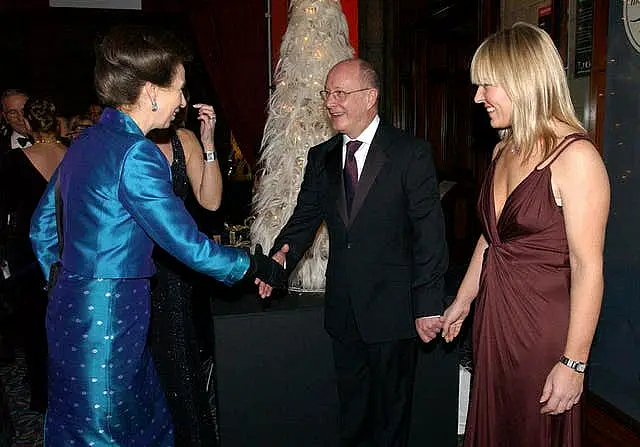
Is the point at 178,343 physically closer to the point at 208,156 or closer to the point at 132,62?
the point at 208,156

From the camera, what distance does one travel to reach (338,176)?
2469 mm

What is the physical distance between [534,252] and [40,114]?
261 centimetres

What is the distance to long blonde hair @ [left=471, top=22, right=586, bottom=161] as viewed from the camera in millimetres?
1700

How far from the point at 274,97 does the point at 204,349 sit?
1862 mm

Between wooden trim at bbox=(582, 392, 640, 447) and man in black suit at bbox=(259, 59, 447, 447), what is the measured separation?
1216 mm

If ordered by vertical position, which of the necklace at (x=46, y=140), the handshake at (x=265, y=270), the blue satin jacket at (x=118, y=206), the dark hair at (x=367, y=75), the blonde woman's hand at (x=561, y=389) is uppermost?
the dark hair at (x=367, y=75)

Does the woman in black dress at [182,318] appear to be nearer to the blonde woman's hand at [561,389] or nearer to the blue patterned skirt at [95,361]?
the blue patterned skirt at [95,361]

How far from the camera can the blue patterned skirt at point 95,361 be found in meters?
1.84

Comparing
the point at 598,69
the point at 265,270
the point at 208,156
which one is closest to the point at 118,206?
the point at 265,270

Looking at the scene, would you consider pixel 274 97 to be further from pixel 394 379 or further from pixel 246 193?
pixel 246 193

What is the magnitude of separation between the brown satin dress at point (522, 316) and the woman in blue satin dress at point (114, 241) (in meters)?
0.91

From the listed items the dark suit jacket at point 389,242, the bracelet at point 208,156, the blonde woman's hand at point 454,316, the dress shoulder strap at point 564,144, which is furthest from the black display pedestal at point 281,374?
the dress shoulder strap at point 564,144

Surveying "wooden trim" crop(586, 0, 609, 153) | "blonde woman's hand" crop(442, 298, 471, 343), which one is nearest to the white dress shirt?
"blonde woman's hand" crop(442, 298, 471, 343)

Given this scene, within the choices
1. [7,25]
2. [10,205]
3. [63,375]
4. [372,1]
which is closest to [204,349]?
[10,205]
